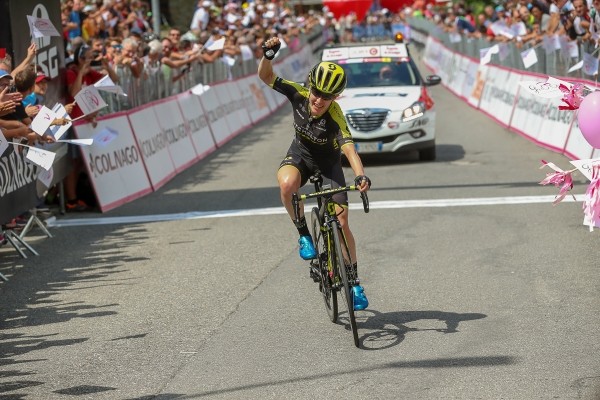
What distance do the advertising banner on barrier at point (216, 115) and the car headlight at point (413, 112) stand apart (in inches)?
213

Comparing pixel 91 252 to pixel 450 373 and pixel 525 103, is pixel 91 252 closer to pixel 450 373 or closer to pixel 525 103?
pixel 450 373

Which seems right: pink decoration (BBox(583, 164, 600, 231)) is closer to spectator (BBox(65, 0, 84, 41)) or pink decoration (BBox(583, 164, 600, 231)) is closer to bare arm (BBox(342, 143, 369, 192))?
bare arm (BBox(342, 143, 369, 192))

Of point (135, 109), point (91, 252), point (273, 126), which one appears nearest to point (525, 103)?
point (273, 126)

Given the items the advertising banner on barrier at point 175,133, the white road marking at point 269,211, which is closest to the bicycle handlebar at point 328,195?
the white road marking at point 269,211

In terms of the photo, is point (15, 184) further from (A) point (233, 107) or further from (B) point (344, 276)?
(A) point (233, 107)

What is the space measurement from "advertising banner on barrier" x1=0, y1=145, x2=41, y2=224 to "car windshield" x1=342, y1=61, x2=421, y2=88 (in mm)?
8250

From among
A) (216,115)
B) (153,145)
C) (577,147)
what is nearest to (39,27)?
(153,145)

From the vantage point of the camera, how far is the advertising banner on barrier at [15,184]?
40.0ft

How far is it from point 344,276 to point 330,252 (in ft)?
1.78

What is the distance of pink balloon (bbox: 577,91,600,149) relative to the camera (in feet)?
23.2

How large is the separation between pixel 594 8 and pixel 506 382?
10305mm

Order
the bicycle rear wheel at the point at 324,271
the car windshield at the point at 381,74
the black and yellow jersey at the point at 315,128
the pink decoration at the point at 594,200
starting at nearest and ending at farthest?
the pink decoration at the point at 594,200
the bicycle rear wheel at the point at 324,271
the black and yellow jersey at the point at 315,128
the car windshield at the point at 381,74

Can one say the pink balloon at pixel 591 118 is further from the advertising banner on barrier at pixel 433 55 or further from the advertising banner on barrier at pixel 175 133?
the advertising banner on barrier at pixel 433 55

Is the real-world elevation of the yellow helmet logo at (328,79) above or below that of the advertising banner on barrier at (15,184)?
above
